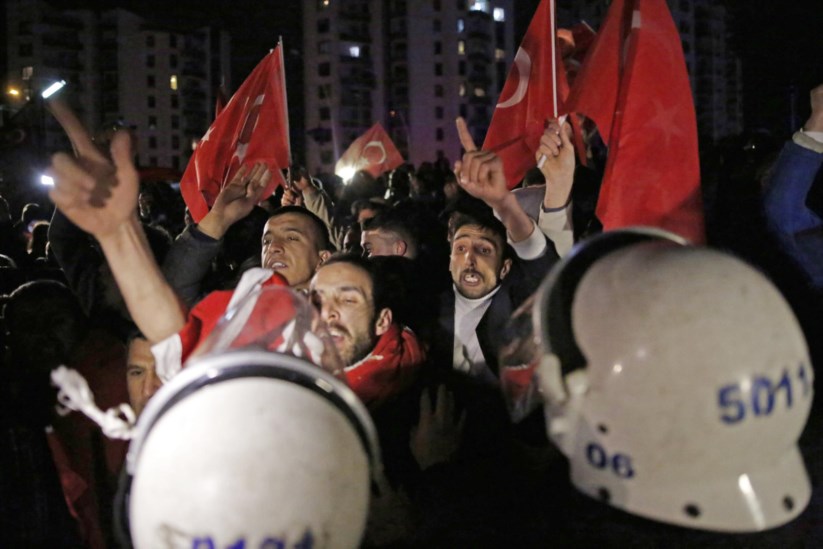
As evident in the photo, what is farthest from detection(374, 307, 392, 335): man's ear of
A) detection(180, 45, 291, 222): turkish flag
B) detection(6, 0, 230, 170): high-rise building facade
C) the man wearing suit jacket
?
detection(6, 0, 230, 170): high-rise building facade

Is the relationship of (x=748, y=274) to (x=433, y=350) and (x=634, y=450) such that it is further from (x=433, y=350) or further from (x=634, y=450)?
(x=433, y=350)

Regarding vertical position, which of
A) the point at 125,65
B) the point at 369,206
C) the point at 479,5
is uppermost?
the point at 479,5

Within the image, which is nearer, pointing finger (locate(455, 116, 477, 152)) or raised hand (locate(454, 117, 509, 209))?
raised hand (locate(454, 117, 509, 209))

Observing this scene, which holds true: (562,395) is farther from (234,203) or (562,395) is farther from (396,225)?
(396,225)

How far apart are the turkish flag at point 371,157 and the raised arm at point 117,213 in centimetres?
1023

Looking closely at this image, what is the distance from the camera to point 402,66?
90938 mm

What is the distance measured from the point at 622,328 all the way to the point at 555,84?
3208mm

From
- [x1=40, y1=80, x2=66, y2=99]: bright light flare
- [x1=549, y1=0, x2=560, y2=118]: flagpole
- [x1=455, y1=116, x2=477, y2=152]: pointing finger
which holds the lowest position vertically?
[x1=455, y1=116, x2=477, y2=152]: pointing finger

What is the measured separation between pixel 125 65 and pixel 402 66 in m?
31.9

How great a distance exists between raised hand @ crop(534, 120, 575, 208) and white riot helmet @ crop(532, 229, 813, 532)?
6.10 ft

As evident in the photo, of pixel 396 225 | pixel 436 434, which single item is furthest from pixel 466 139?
pixel 436 434

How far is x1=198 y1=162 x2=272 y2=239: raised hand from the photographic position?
4.22 meters

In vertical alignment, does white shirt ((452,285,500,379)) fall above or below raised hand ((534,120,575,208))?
below

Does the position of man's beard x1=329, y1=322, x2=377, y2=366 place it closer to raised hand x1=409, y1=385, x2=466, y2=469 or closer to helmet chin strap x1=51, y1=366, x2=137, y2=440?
raised hand x1=409, y1=385, x2=466, y2=469
